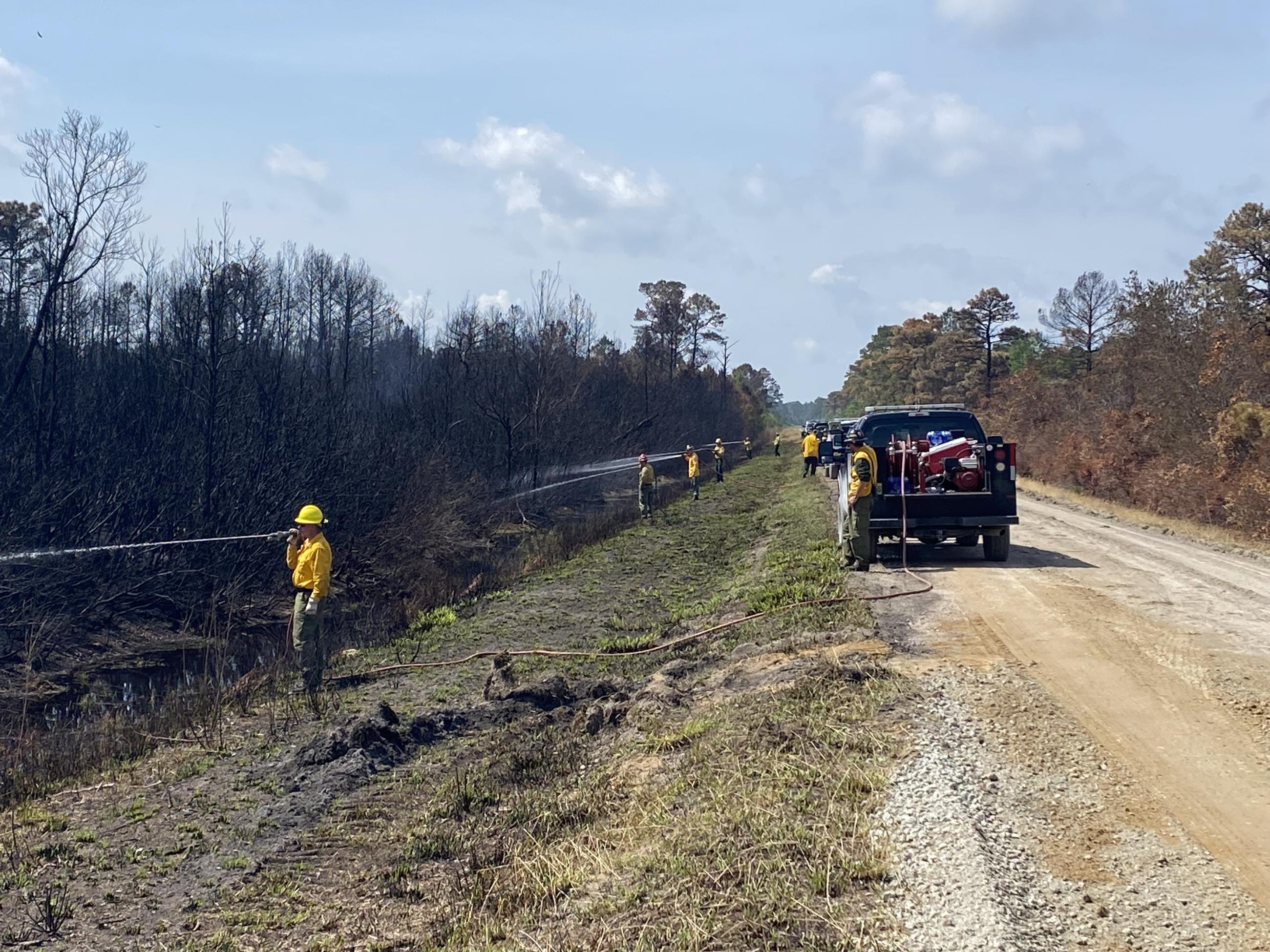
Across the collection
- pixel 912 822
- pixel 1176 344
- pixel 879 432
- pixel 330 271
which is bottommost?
pixel 912 822

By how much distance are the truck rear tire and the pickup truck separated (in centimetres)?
1

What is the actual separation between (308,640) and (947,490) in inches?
341

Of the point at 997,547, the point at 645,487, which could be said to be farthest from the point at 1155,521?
the point at 645,487

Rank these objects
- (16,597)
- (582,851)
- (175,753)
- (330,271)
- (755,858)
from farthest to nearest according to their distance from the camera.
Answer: (330,271)
(16,597)
(175,753)
(582,851)
(755,858)

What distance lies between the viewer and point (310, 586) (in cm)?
1177

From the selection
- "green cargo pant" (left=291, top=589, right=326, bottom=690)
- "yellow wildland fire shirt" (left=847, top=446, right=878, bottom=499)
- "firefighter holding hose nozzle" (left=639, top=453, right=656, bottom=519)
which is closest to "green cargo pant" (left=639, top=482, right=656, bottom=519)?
"firefighter holding hose nozzle" (left=639, top=453, right=656, bottom=519)

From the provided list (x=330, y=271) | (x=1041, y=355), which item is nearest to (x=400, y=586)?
(x=330, y=271)

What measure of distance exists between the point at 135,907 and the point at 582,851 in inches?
120

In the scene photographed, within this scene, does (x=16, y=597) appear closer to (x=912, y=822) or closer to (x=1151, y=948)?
(x=912, y=822)

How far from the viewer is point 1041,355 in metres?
71.9

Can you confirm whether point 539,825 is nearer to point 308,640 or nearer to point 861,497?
point 308,640

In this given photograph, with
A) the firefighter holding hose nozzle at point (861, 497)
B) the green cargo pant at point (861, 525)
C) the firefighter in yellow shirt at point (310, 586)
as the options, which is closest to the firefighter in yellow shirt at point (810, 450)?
the firefighter holding hose nozzle at point (861, 497)

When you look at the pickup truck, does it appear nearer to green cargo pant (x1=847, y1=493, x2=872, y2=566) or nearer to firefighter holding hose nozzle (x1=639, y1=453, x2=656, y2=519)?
green cargo pant (x1=847, y1=493, x2=872, y2=566)

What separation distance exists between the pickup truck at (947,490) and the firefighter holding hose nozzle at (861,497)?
0.31m
